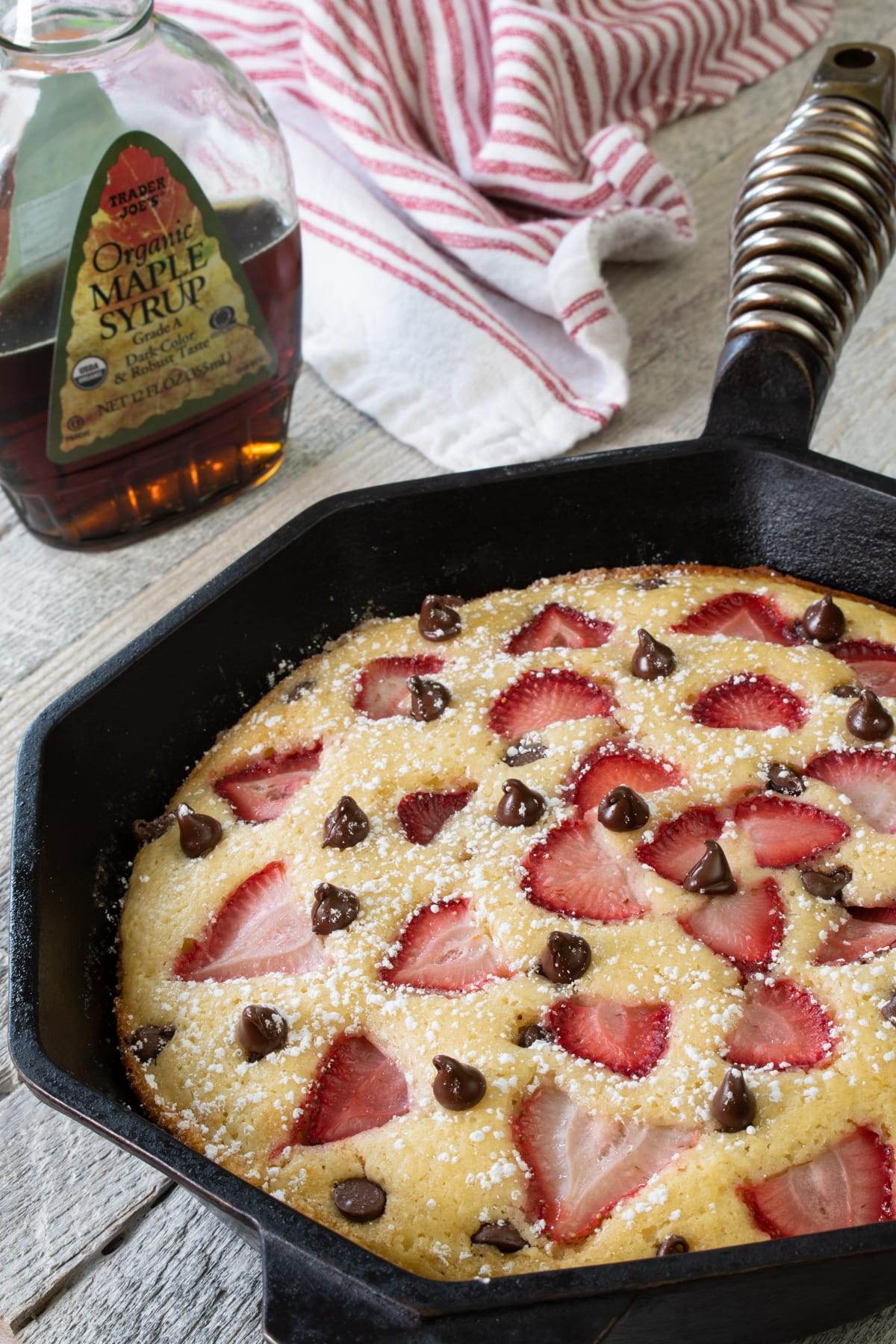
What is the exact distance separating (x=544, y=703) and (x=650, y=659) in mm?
128

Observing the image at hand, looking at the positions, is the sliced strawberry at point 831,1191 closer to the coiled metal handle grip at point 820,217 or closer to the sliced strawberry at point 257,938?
the sliced strawberry at point 257,938

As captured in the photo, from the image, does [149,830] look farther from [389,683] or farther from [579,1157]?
[579,1157]

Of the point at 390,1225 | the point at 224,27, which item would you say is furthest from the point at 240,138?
the point at 390,1225

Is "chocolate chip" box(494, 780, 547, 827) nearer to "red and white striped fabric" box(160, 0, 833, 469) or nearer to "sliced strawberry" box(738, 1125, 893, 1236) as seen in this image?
"sliced strawberry" box(738, 1125, 893, 1236)

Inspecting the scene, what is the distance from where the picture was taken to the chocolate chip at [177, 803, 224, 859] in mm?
1510

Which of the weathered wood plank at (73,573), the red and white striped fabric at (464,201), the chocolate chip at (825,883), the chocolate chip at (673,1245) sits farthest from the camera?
the red and white striped fabric at (464,201)

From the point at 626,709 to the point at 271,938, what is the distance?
18.3 inches

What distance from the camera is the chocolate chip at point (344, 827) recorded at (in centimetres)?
147

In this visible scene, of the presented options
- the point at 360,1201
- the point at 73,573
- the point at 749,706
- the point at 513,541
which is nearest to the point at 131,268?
the point at 73,573

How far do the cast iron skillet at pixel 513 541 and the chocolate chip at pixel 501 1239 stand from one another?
0.77ft

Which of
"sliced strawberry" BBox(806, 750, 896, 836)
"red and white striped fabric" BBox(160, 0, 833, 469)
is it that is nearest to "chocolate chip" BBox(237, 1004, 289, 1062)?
"sliced strawberry" BBox(806, 750, 896, 836)

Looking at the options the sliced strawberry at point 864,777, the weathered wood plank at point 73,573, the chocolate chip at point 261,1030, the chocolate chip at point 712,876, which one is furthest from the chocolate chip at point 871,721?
the weathered wood plank at point 73,573

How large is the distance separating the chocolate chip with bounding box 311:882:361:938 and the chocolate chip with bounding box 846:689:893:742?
57 centimetres

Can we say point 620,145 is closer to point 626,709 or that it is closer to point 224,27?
point 224,27
